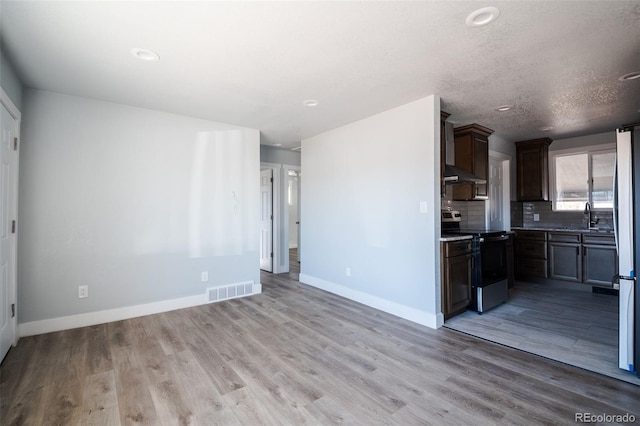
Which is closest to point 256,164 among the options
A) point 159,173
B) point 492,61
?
point 159,173

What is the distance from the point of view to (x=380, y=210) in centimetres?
375

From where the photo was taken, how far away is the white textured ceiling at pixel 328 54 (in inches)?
71.9

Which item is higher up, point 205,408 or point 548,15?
point 548,15

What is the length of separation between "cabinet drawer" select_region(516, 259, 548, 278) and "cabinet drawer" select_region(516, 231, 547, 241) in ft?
1.24

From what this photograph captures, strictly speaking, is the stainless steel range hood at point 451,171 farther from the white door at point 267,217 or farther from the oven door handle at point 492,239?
the white door at point 267,217

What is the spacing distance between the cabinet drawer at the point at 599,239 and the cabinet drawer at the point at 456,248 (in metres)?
2.54

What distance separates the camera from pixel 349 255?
4.22 m

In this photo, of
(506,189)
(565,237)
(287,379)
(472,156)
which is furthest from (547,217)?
(287,379)

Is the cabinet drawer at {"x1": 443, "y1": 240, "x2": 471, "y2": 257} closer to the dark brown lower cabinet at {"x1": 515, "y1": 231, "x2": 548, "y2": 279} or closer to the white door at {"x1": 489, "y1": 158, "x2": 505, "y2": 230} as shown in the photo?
the white door at {"x1": 489, "y1": 158, "x2": 505, "y2": 230}

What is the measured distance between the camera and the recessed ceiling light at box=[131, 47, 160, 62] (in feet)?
7.43

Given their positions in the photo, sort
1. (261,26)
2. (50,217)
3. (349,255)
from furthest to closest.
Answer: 1. (349,255)
2. (50,217)
3. (261,26)

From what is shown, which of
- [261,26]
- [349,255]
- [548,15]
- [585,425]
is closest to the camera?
[585,425]

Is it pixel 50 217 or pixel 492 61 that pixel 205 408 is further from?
pixel 492 61

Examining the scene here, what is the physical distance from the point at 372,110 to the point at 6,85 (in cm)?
342
